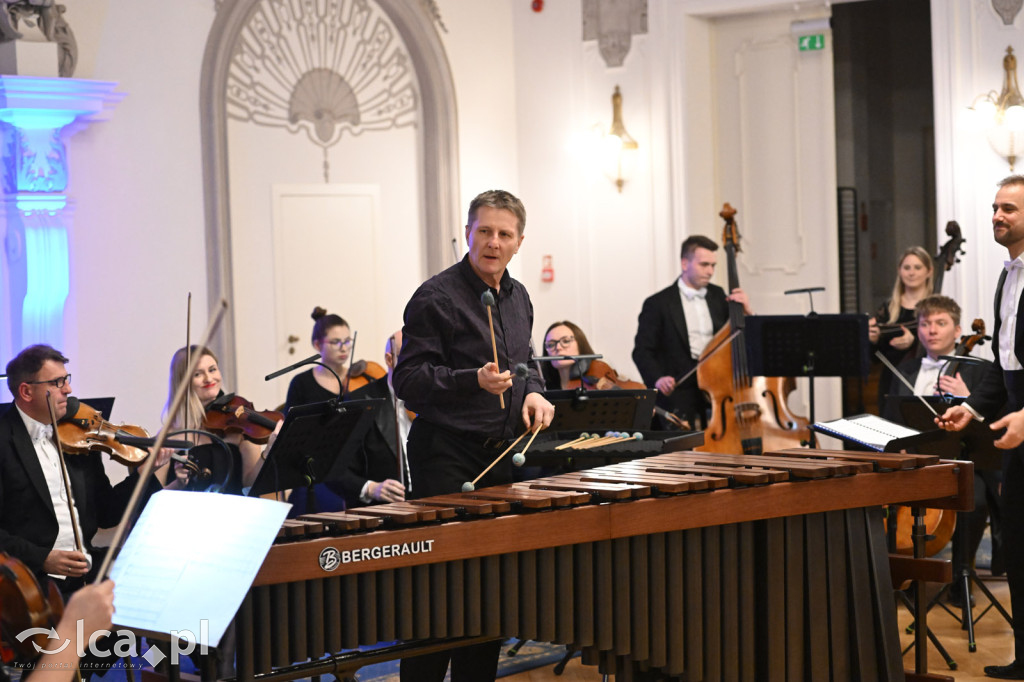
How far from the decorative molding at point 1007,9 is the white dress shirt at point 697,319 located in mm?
2792

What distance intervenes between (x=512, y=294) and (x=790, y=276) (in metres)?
5.22

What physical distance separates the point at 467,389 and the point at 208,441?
167 centimetres

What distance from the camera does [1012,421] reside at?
3506 mm

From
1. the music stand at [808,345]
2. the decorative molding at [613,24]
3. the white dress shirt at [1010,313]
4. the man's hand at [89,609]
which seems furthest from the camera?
the decorative molding at [613,24]

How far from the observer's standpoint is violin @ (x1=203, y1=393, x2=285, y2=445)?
4227 millimetres

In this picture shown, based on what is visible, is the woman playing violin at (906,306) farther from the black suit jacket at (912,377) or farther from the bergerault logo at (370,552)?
the bergerault logo at (370,552)

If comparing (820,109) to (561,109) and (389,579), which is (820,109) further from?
(389,579)

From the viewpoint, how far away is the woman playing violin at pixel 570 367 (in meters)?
5.28

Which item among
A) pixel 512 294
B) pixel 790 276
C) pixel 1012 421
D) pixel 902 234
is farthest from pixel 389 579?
pixel 902 234

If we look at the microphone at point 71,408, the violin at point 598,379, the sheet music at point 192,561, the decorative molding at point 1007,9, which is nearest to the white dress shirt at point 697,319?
the violin at point 598,379

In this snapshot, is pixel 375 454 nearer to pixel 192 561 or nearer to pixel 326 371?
pixel 326 371

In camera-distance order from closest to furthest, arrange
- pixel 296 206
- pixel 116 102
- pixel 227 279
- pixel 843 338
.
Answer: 1. pixel 843 338
2. pixel 116 102
3. pixel 227 279
4. pixel 296 206

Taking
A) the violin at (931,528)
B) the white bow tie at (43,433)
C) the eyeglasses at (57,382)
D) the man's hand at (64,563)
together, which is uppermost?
the eyeglasses at (57,382)

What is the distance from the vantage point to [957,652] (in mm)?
4168
